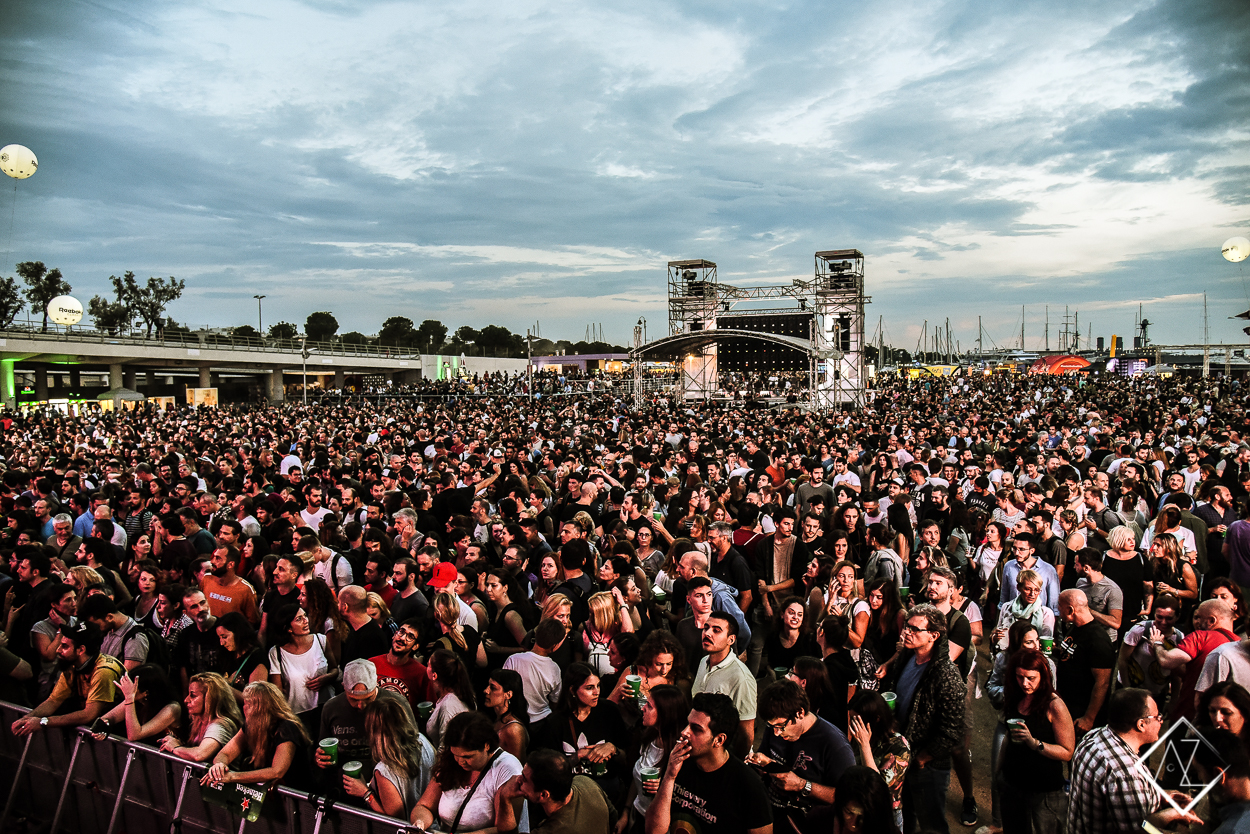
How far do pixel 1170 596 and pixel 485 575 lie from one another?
435 centimetres

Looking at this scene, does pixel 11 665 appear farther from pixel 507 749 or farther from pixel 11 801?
pixel 507 749

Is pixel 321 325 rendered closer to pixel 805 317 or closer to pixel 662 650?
pixel 805 317

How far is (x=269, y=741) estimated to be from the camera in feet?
11.4

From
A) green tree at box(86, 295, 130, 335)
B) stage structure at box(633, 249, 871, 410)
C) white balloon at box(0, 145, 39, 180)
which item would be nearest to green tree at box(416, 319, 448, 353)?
green tree at box(86, 295, 130, 335)

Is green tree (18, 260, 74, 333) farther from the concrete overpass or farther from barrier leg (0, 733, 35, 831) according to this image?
barrier leg (0, 733, 35, 831)

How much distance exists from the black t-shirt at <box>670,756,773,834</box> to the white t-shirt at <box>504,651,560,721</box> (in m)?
1.10

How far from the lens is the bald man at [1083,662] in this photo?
3.94 m

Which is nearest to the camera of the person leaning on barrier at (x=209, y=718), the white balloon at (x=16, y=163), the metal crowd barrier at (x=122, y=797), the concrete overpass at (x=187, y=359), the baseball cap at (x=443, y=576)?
the metal crowd barrier at (x=122, y=797)

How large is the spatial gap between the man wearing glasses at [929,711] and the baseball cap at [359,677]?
2.63 m

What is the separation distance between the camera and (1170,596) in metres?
4.37

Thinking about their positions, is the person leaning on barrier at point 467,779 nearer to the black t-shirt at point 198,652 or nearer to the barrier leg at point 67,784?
the black t-shirt at point 198,652

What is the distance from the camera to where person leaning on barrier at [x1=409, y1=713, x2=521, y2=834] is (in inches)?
118

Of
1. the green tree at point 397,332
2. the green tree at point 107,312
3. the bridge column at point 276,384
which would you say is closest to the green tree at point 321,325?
the green tree at point 397,332

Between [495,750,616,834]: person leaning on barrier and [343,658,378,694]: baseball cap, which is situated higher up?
[343,658,378,694]: baseball cap
